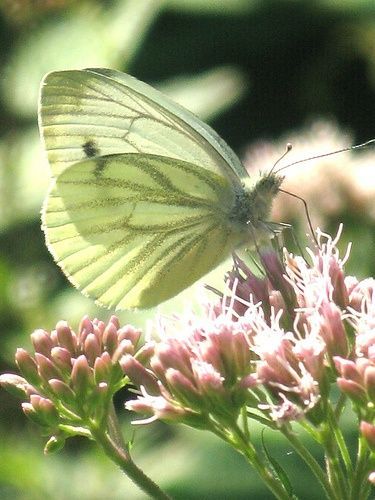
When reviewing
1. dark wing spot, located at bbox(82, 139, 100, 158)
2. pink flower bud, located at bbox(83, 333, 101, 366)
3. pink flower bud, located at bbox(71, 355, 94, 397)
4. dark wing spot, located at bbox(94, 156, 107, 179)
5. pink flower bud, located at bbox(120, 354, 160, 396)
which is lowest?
pink flower bud, located at bbox(120, 354, 160, 396)

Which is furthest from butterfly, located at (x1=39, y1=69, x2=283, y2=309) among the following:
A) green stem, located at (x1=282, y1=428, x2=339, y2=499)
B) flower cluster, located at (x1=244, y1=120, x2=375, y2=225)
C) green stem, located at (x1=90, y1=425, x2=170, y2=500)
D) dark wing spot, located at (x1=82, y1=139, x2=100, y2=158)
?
flower cluster, located at (x1=244, y1=120, x2=375, y2=225)

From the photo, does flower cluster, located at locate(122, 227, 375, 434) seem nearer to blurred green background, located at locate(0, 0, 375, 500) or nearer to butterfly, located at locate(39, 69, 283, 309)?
butterfly, located at locate(39, 69, 283, 309)

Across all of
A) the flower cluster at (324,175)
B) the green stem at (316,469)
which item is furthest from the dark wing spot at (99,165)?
the flower cluster at (324,175)

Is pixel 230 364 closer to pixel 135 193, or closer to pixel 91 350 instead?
pixel 91 350

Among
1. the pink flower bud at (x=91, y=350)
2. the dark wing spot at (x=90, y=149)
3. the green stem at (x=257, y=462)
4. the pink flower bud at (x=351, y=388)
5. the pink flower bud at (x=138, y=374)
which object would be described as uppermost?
the dark wing spot at (x=90, y=149)

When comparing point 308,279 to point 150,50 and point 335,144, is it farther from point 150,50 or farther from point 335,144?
point 150,50

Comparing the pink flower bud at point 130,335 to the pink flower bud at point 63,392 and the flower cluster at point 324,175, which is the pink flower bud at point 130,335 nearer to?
the pink flower bud at point 63,392
